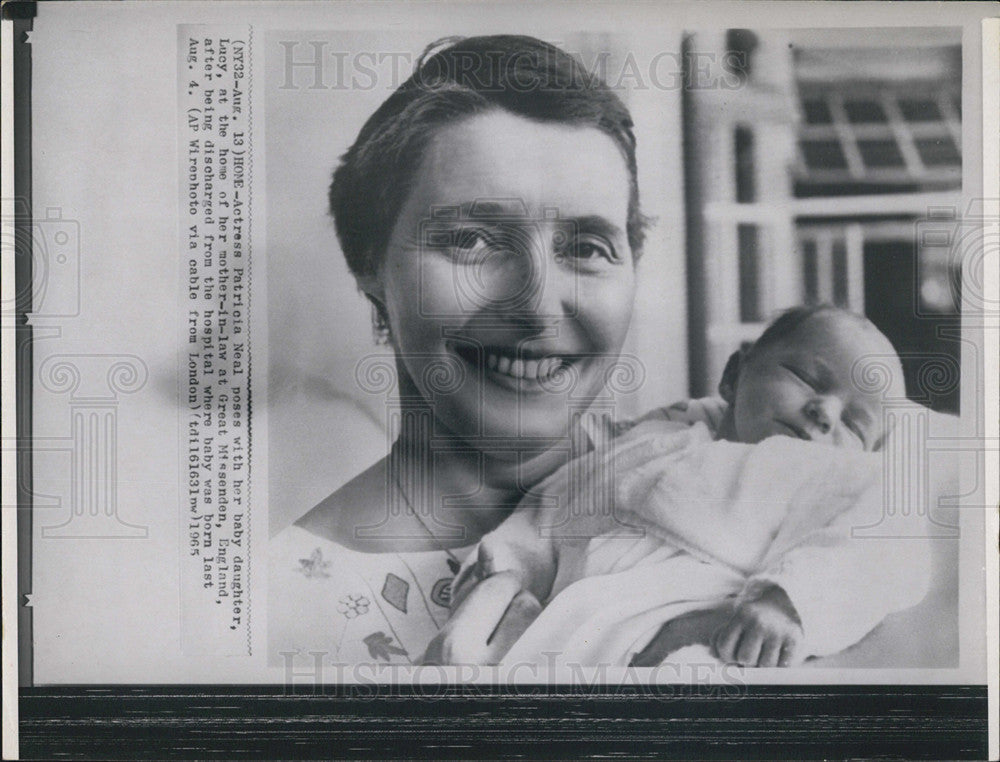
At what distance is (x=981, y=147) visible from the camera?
3.10 ft

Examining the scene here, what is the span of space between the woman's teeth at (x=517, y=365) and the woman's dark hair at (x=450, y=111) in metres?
0.18

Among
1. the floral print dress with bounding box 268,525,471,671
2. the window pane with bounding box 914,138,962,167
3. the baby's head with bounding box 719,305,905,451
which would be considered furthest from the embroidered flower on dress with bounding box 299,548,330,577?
the window pane with bounding box 914,138,962,167

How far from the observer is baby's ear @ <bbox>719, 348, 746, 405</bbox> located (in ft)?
3.08

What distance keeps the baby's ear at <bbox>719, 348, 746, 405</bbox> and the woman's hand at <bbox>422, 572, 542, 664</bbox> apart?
0.35 metres

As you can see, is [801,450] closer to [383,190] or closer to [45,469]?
[383,190]

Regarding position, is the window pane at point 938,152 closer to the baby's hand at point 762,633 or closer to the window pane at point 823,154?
the window pane at point 823,154

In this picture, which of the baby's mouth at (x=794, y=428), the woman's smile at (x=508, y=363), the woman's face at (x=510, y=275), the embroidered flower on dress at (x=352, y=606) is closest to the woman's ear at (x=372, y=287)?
the woman's face at (x=510, y=275)

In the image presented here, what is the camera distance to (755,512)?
3.07 ft

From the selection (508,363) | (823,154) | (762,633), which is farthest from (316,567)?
(823,154)

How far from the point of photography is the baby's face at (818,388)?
0.94 m

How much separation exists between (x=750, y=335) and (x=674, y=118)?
0.29m

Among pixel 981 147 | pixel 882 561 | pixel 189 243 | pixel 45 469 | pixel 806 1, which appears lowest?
pixel 882 561

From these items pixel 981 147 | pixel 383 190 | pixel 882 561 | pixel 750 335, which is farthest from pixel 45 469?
pixel 981 147

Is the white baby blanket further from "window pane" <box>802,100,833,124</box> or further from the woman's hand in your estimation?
"window pane" <box>802,100,833,124</box>
